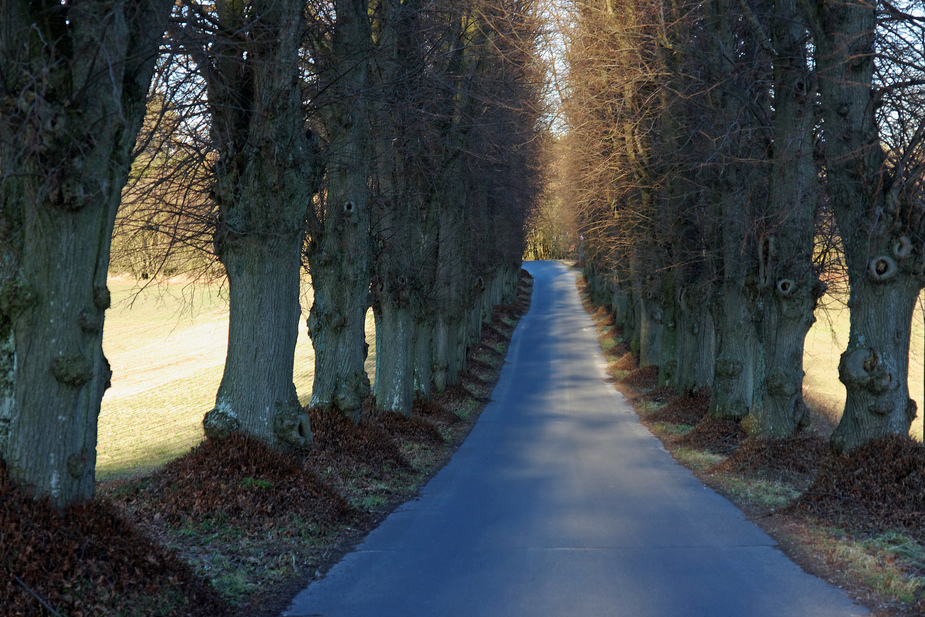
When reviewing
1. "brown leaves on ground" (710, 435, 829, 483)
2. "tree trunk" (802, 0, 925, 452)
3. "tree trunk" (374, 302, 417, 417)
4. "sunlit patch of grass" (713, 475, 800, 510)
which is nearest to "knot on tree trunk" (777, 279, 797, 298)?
"brown leaves on ground" (710, 435, 829, 483)

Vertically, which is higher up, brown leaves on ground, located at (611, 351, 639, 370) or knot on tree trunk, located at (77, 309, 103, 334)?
knot on tree trunk, located at (77, 309, 103, 334)

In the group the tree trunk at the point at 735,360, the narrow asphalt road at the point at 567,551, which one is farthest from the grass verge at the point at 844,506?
the tree trunk at the point at 735,360

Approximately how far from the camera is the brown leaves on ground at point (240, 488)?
25.9 feet

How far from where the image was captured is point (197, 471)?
27.7 feet

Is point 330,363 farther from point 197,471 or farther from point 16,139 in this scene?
point 16,139

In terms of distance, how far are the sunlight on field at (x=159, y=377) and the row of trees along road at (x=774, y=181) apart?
9340mm

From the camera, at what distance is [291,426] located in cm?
951

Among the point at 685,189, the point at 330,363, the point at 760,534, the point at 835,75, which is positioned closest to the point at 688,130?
the point at 685,189

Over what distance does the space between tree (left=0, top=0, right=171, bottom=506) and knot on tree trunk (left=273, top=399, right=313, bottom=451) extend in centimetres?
390

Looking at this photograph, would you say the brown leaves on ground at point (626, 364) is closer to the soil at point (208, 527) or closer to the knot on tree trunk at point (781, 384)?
the knot on tree trunk at point (781, 384)

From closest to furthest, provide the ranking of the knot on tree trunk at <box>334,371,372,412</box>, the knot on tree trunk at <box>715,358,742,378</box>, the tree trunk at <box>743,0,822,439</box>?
the tree trunk at <box>743,0,822,439</box>
the knot on tree trunk at <box>334,371,372,412</box>
the knot on tree trunk at <box>715,358,742,378</box>

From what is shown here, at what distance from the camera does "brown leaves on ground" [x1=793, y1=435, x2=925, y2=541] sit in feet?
26.3

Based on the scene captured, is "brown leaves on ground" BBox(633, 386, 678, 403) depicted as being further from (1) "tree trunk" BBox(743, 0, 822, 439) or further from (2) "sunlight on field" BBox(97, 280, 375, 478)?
(2) "sunlight on field" BBox(97, 280, 375, 478)

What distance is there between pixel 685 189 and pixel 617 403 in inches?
300
